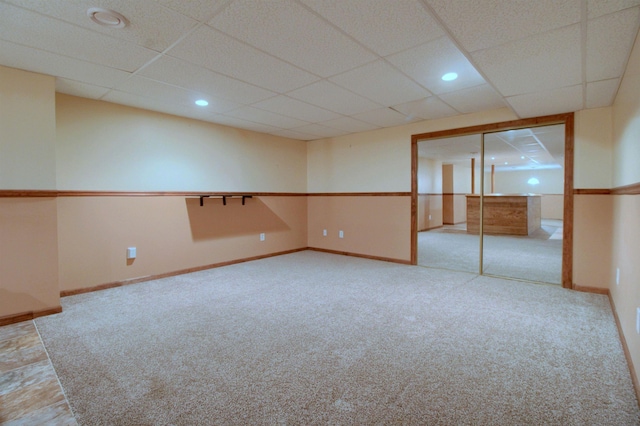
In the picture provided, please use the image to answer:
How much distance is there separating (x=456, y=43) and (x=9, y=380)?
11.0 ft

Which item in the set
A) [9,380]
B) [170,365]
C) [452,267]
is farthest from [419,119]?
[9,380]

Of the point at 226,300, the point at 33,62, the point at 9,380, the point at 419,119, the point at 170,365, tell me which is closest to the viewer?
the point at 9,380

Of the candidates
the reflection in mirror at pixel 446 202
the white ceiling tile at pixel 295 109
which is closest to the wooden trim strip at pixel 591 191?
the reflection in mirror at pixel 446 202

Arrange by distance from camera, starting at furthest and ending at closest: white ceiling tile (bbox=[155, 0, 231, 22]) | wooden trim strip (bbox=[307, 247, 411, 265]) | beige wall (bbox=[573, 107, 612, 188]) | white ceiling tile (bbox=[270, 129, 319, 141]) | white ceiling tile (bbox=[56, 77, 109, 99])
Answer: white ceiling tile (bbox=[270, 129, 319, 141]) → wooden trim strip (bbox=[307, 247, 411, 265]) → beige wall (bbox=[573, 107, 612, 188]) → white ceiling tile (bbox=[56, 77, 109, 99]) → white ceiling tile (bbox=[155, 0, 231, 22])

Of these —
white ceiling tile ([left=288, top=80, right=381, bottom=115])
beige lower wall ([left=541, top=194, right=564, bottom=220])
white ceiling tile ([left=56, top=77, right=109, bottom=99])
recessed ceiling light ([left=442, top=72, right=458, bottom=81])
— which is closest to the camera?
recessed ceiling light ([left=442, top=72, right=458, bottom=81])

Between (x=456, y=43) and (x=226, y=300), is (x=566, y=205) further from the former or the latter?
(x=226, y=300)

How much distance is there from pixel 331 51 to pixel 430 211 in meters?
7.90

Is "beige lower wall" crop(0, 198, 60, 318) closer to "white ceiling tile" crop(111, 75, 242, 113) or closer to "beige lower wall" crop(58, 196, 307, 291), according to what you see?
"beige lower wall" crop(58, 196, 307, 291)

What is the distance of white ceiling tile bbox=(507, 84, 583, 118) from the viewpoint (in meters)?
2.76

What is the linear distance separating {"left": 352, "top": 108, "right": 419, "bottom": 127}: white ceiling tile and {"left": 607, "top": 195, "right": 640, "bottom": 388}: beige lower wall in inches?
94.7

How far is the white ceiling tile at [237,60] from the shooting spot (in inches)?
84.0

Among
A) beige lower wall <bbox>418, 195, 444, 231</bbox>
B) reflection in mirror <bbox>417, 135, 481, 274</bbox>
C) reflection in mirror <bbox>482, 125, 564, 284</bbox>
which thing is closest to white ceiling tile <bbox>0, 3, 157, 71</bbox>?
reflection in mirror <bbox>417, 135, 481, 274</bbox>

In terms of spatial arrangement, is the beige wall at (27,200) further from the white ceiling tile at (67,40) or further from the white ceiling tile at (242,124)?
the white ceiling tile at (242,124)

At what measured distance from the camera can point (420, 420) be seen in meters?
1.43
